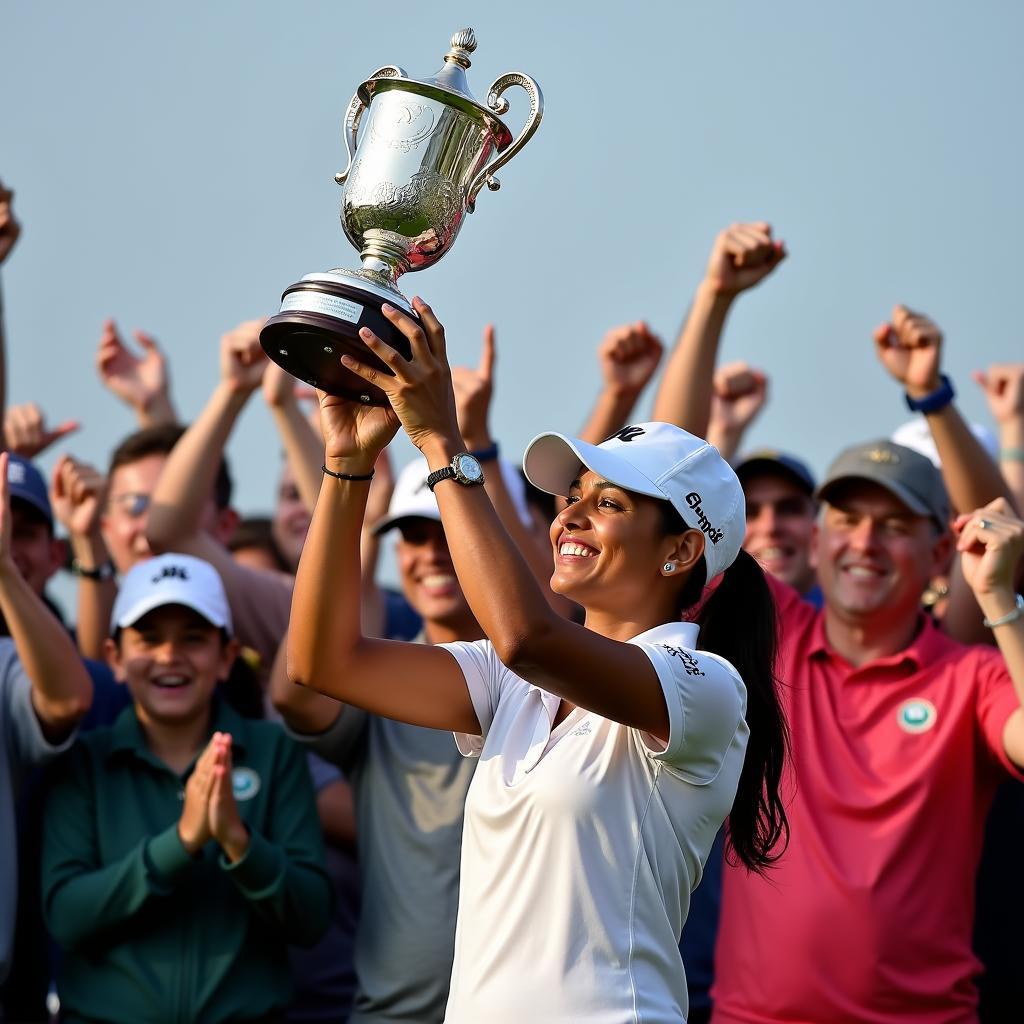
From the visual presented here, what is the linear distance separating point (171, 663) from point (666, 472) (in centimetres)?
233

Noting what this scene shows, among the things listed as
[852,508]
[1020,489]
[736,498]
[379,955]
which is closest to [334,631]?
[736,498]

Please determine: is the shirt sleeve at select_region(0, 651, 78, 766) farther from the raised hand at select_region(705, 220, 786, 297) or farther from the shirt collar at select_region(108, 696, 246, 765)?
the raised hand at select_region(705, 220, 786, 297)

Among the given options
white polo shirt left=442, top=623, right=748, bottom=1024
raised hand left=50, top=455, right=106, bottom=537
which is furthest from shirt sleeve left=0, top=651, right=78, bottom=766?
white polo shirt left=442, top=623, right=748, bottom=1024

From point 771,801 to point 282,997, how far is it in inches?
74.9

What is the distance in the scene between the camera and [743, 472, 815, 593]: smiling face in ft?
18.6

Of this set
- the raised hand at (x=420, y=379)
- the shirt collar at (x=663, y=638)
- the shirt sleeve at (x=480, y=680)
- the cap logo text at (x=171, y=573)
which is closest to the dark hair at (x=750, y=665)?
the shirt collar at (x=663, y=638)

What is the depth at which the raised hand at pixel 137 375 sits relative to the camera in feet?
22.2

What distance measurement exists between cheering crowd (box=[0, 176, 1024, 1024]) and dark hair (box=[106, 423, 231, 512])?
38mm

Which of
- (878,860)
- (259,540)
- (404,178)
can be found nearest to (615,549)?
(404,178)

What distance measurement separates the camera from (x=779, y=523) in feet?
18.7

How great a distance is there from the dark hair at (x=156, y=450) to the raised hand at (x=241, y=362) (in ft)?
1.77

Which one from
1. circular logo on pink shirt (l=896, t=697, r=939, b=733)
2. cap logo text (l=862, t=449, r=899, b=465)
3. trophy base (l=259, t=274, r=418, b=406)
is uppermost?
cap logo text (l=862, t=449, r=899, b=465)

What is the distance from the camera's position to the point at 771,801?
3.23m

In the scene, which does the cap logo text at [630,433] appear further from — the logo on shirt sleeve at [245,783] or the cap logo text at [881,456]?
the logo on shirt sleeve at [245,783]
